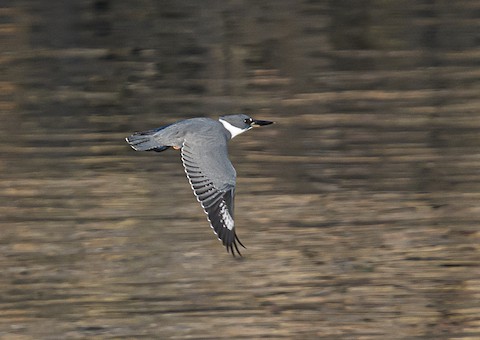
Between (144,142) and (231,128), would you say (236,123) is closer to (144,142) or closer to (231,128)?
(231,128)

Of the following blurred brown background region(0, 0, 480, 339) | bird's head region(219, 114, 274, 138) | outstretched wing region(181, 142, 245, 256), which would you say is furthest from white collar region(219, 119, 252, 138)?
blurred brown background region(0, 0, 480, 339)

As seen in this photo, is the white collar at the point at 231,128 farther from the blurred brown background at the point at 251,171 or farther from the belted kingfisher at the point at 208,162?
the blurred brown background at the point at 251,171

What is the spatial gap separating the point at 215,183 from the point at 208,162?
0.47ft

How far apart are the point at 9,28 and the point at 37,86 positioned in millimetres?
673

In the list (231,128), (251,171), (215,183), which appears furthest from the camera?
(251,171)

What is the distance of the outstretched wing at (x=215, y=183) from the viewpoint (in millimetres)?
5039

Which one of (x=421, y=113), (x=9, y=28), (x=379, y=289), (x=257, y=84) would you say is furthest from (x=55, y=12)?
(x=379, y=289)

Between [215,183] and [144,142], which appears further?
[144,142]

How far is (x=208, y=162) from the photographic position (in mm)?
5188

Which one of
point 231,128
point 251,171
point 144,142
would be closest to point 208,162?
point 144,142

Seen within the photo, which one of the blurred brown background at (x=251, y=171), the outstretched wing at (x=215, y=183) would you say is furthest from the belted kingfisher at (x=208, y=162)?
the blurred brown background at (x=251, y=171)

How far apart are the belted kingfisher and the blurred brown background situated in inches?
47.4

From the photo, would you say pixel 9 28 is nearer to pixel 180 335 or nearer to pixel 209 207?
pixel 180 335

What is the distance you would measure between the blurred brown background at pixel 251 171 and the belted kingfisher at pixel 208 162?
120cm
